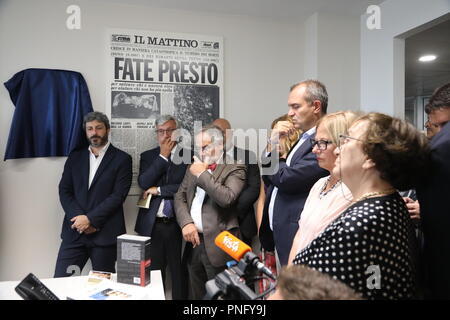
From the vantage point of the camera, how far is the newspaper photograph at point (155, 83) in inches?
115

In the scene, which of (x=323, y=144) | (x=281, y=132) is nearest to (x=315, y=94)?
(x=281, y=132)

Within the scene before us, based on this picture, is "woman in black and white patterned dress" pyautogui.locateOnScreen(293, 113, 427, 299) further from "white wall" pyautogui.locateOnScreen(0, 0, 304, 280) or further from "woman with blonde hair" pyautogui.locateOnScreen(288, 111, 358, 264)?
"white wall" pyautogui.locateOnScreen(0, 0, 304, 280)

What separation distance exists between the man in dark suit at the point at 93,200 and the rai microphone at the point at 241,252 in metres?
1.66

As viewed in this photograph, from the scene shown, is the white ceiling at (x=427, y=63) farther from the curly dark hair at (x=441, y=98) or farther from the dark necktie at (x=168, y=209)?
the dark necktie at (x=168, y=209)

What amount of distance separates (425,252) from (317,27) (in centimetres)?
262

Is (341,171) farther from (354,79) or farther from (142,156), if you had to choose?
(354,79)

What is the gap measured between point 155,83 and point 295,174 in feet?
6.05

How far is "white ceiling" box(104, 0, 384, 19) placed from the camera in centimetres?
290

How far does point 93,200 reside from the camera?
8.14ft

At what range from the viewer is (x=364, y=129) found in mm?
981

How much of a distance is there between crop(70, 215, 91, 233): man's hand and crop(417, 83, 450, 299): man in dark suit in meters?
2.14

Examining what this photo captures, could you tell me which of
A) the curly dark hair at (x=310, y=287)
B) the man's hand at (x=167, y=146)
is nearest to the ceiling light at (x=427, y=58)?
the man's hand at (x=167, y=146)

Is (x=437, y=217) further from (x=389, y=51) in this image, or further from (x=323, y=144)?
(x=389, y=51)
